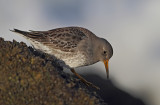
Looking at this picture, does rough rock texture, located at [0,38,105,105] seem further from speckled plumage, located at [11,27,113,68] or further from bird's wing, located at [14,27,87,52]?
bird's wing, located at [14,27,87,52]

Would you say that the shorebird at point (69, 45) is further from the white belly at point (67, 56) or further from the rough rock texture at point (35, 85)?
the rough rock texture at point (35, 85)

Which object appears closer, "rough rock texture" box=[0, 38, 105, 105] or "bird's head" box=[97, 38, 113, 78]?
"rough rock texture" box=[0, 38, 105, 105]

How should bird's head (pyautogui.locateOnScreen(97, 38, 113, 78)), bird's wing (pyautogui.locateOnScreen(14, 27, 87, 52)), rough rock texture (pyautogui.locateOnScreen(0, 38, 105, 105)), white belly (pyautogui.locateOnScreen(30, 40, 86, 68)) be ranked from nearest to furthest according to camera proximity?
rough rock texture (pyautogui.locateOnScreen(0, 38, 105, 105))
white belly (pyautogui.locateOnScreen(30, 40, 86, 68))
bird's wing (pyautogui.locateOnScreen(14, 27, 87, 52))
bird's head (pyautogui.locateOnScreen(97, 38, 113, 78))

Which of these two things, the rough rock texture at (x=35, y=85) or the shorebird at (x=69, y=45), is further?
the shorebird at (x=69, y=45)

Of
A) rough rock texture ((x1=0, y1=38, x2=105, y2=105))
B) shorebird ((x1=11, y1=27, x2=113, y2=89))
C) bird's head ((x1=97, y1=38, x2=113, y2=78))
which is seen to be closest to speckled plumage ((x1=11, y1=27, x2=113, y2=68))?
shorebird ((x1=11, y1=27, x2=113, y2=89))

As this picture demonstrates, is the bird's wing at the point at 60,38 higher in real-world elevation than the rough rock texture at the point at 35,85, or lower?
higher

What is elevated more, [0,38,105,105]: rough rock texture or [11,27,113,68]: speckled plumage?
[11,27,113,68]: speckled plumage

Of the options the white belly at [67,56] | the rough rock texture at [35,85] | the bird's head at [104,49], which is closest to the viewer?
the rough rock texture at [35,85]

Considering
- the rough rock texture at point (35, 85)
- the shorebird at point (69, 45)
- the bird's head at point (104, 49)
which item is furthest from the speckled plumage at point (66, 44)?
the rough rock texture at point (35, 85)

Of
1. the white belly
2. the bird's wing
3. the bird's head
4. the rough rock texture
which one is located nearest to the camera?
the rough rock texture
